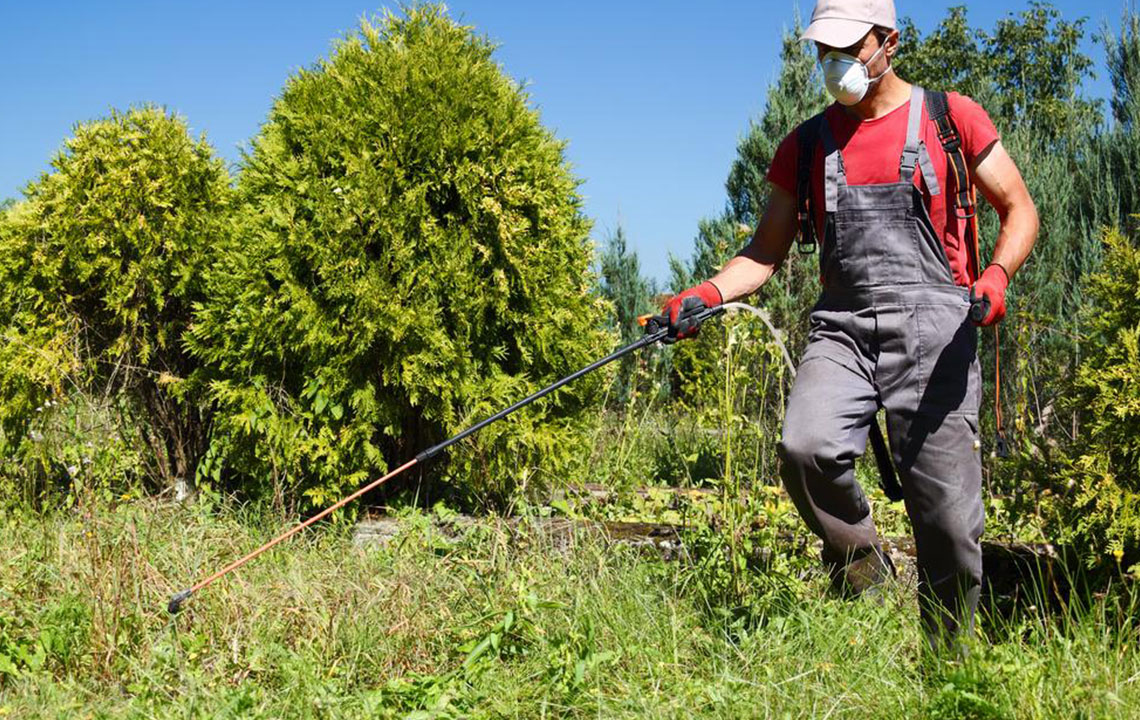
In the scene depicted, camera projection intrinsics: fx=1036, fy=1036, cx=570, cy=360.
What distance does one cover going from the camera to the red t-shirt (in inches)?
125

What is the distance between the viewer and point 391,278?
4602mm

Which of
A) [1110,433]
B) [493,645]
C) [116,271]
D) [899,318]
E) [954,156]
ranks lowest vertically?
[493,645]

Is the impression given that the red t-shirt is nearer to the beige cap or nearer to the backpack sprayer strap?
the backpack sprayer strap

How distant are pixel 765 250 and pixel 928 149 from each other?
67 centimetres

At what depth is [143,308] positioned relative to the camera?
509 cm

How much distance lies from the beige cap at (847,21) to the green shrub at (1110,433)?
3.59 ft

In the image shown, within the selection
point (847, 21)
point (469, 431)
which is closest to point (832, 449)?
point (469, 431)

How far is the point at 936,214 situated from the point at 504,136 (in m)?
2.18

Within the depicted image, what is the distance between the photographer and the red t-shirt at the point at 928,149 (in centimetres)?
316

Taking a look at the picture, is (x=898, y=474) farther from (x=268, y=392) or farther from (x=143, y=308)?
(x=143, y=308)

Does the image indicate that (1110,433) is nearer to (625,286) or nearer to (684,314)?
(684,314)

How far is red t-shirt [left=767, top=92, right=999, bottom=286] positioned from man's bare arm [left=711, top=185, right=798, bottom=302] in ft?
0.80

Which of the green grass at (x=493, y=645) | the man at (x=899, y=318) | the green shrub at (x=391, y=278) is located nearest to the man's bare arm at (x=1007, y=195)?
the man at (x=899, y=318)

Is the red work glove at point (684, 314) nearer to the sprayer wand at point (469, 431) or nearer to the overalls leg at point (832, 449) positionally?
the sprayer wand at point (469, 431)
